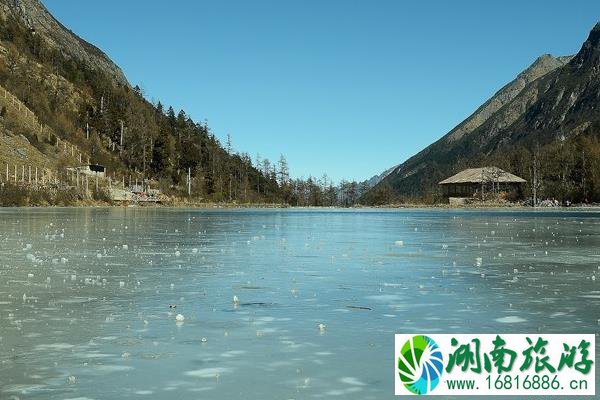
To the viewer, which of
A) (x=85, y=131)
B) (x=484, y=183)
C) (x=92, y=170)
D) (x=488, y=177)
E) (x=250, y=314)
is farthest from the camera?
(x=488, y=177)

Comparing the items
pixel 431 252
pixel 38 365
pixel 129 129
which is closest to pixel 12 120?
pixel 129 129

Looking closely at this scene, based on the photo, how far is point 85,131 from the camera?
154125 mm

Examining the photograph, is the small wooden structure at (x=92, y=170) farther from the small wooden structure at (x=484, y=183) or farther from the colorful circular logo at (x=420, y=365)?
the colorful circular logo at (x=420, y=365)

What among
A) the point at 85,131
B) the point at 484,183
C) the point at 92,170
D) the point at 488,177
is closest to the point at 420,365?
the point at 92,170

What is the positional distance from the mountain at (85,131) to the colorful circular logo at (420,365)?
108673 mm

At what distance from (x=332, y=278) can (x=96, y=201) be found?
108m

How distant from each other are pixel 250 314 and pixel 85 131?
153 metres

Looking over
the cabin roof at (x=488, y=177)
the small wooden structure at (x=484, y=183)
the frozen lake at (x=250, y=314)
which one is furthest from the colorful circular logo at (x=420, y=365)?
the cabin roof at (x=488, y=177)

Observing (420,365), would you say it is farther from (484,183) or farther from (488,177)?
(488,177)

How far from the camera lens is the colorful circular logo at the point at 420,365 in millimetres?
7113

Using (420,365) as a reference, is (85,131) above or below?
above

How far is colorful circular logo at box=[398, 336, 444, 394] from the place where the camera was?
711 cm

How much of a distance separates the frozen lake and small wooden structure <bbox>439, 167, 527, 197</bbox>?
150 m

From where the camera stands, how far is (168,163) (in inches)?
6777
